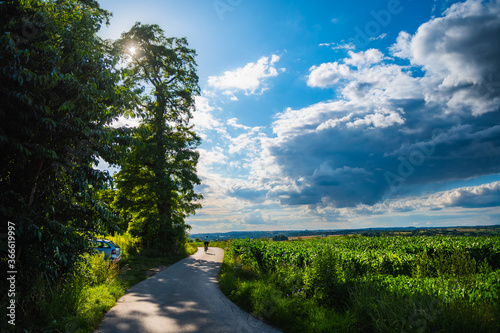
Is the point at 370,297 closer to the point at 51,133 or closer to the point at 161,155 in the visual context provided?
the point at 51,133

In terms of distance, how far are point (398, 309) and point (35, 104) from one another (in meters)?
8.61

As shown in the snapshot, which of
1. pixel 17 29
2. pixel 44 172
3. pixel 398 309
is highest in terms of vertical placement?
pixel 17 29

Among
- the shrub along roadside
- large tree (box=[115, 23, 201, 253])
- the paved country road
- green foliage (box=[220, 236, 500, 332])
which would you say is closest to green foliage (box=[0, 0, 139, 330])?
the shrub along roadside

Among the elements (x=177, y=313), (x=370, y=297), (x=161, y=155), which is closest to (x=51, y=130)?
(x=177, y=313)

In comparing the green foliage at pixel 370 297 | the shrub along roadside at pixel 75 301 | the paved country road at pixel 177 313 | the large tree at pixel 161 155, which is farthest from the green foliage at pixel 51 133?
the large tree at pixel 161 155

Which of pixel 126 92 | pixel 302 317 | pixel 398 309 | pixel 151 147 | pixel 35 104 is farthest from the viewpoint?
pixel 151 147

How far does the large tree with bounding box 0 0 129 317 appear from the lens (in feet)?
18.9

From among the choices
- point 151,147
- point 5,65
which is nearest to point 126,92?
point 5,65

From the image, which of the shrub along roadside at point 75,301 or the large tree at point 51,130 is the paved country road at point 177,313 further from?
the large tree at point 51,130

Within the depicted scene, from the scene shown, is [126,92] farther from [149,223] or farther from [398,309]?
[149,223]

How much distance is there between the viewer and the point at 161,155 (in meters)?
23.5

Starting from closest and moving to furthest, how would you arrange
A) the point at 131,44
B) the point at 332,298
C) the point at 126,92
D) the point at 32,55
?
1. the point at 32,55
2. the point at 332,298
3. the point at 126,92
4. the point at 131,44

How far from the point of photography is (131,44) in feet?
85.4

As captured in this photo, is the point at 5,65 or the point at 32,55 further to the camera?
the point at 32,55
